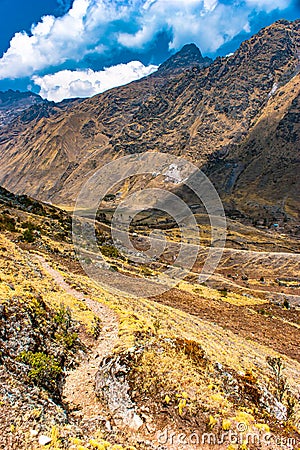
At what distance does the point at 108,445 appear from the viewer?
8.38 metres

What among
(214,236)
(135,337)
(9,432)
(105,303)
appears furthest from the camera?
(214,236)

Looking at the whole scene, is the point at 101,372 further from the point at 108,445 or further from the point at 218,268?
the point at 218,268

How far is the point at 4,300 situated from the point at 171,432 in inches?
321

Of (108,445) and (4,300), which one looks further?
(4,300)

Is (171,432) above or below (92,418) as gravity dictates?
above

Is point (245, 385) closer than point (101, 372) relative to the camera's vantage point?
No

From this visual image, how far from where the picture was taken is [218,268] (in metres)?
97.3

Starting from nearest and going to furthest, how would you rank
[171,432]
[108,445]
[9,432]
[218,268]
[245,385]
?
[9,432] < [108,445] < [171,432] < [245,385] < [218,268]

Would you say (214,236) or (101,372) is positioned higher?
(214,236)

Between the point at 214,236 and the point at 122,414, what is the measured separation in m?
138

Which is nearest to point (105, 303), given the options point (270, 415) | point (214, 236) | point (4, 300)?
point (4, 300)

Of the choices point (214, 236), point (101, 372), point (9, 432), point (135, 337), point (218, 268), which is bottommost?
point (9, 432)

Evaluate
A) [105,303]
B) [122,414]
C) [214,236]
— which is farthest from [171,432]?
[214,236]

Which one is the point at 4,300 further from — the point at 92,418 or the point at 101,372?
the point at 92,418
